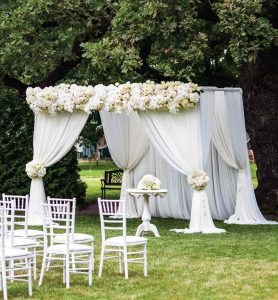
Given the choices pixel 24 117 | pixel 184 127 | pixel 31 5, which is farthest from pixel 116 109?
pixel 24 117

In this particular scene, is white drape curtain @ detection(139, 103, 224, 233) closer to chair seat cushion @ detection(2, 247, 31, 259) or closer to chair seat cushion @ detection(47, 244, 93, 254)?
chair seat cushion @ detection(47, 244, 93, 254)

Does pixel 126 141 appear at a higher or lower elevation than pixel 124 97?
lower

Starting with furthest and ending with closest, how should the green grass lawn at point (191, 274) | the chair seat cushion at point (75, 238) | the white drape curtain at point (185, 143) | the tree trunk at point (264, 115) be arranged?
the tree trunk at point (264, 115) < the white drape curtain at point (185, 143) < the chair seat cushion at point (75, 238) < the green grass lawn at point (191, 274)

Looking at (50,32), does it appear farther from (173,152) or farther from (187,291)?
(187,291)

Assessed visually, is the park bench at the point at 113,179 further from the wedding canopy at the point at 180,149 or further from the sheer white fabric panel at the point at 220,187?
the sheer white fabric panel at the point at 220,187

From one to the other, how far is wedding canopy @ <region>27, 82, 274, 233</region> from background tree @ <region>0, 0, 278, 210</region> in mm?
855

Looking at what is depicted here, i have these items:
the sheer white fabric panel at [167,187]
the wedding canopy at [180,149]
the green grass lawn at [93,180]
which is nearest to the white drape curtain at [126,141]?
the wedding canopy at [180,149]

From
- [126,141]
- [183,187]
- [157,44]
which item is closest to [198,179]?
[183,187]

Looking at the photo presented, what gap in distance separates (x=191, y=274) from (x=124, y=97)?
18.6 ft

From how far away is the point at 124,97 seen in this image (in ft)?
50.1

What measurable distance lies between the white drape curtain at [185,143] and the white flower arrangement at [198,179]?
0.13m

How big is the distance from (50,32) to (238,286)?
8.94m

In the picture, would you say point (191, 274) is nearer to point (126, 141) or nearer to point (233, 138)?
point (233, 138)

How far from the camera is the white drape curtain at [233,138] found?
16.5 meters
